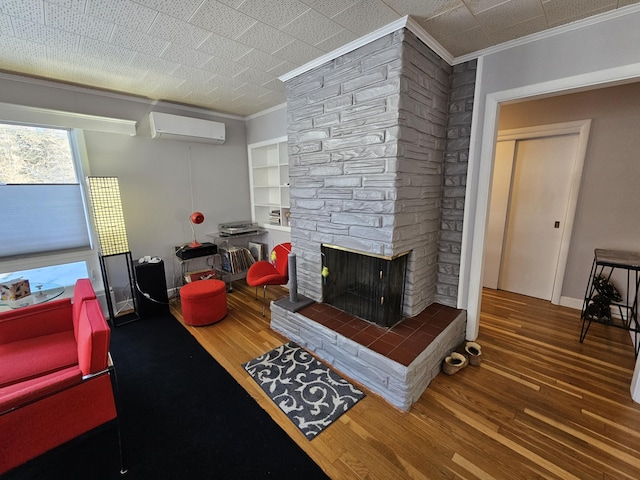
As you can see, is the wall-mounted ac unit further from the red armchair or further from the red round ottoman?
the red armchair

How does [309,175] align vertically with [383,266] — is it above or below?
above

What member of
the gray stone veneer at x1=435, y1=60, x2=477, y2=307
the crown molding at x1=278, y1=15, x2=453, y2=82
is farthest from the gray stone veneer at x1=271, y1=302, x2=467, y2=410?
the crown molding at x1=278, y1=15, x2=453, y2=82

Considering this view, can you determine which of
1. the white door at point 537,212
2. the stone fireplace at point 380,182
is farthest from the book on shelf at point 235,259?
the white door at point 537,212

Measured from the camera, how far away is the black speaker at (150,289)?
299 centimetres

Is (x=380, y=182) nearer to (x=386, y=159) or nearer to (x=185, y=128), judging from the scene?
(x=386, y=159)

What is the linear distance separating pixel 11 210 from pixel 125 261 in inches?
41.4

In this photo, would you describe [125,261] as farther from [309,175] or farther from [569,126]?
[569,126]

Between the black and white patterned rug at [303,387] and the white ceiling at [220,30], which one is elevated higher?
the white ceiling at [220,30]

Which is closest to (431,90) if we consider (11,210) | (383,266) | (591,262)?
(383,266)

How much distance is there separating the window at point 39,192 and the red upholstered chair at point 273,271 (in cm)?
189

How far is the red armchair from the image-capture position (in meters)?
1.18

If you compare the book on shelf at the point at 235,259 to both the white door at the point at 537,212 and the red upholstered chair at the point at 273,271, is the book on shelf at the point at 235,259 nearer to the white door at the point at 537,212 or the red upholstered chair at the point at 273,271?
the red upholstered chair at the point at 273,271

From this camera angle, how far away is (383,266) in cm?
213

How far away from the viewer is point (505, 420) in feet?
5.50
